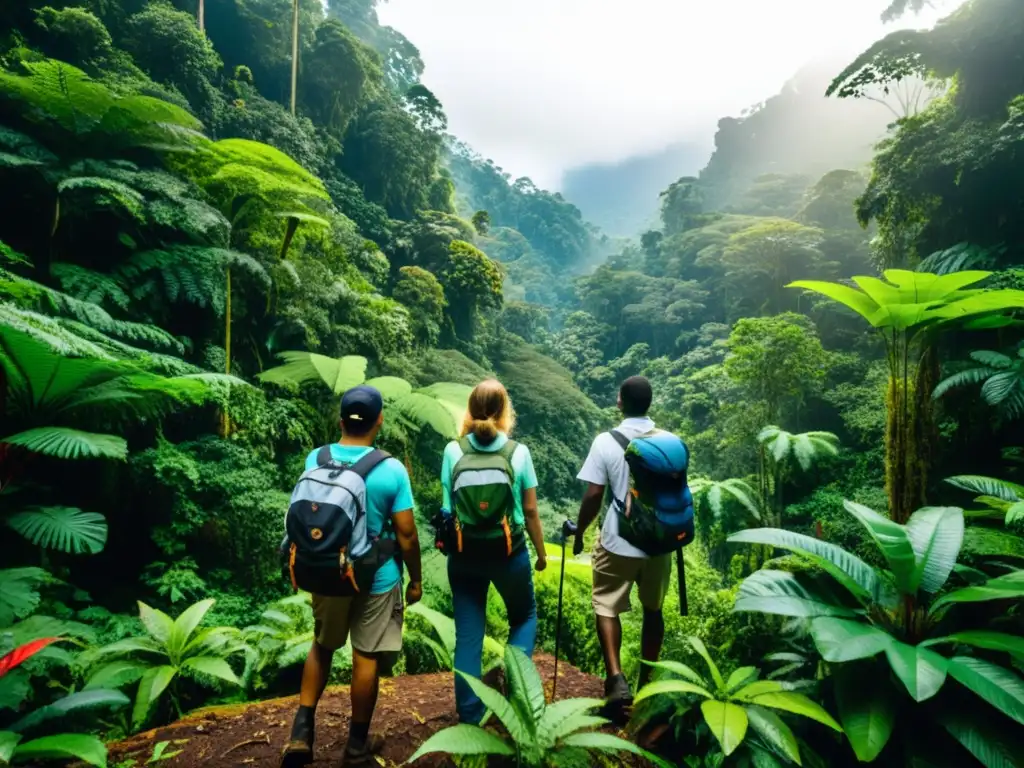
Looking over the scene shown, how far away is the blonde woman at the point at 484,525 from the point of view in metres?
2.01

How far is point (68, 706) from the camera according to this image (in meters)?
1.89

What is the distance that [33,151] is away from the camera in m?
4.12

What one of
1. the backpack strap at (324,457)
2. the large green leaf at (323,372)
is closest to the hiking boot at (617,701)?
the backpack strap at (324,457)

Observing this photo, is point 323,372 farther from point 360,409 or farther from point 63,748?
point 63,748

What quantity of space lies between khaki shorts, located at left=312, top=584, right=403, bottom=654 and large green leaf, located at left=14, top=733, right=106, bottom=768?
732mm

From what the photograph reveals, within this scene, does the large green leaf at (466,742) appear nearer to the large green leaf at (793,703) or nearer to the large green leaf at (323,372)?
the large green leaf at (793,703)

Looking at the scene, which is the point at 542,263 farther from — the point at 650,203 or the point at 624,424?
the point at 650,203

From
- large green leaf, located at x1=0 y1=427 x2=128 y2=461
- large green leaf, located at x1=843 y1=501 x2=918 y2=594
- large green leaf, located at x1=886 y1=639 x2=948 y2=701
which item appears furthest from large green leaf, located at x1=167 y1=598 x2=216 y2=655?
large green leaf, located at x1=843 y1=501 x2=918 y2=594

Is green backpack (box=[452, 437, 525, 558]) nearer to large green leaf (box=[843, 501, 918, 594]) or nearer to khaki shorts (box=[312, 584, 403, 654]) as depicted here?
khaki shorts (box=[312, 584, 403, 654])

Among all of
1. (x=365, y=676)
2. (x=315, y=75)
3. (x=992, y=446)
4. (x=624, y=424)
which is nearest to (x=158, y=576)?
(x=365, y=676)

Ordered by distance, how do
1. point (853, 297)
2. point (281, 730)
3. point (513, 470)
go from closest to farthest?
point (513, 470) < point (281, 730) < point (853, 297)

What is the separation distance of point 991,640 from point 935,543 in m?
0.43

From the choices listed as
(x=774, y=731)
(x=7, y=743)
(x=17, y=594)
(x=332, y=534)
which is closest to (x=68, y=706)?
(x=7, y=743)

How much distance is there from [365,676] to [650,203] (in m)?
143
